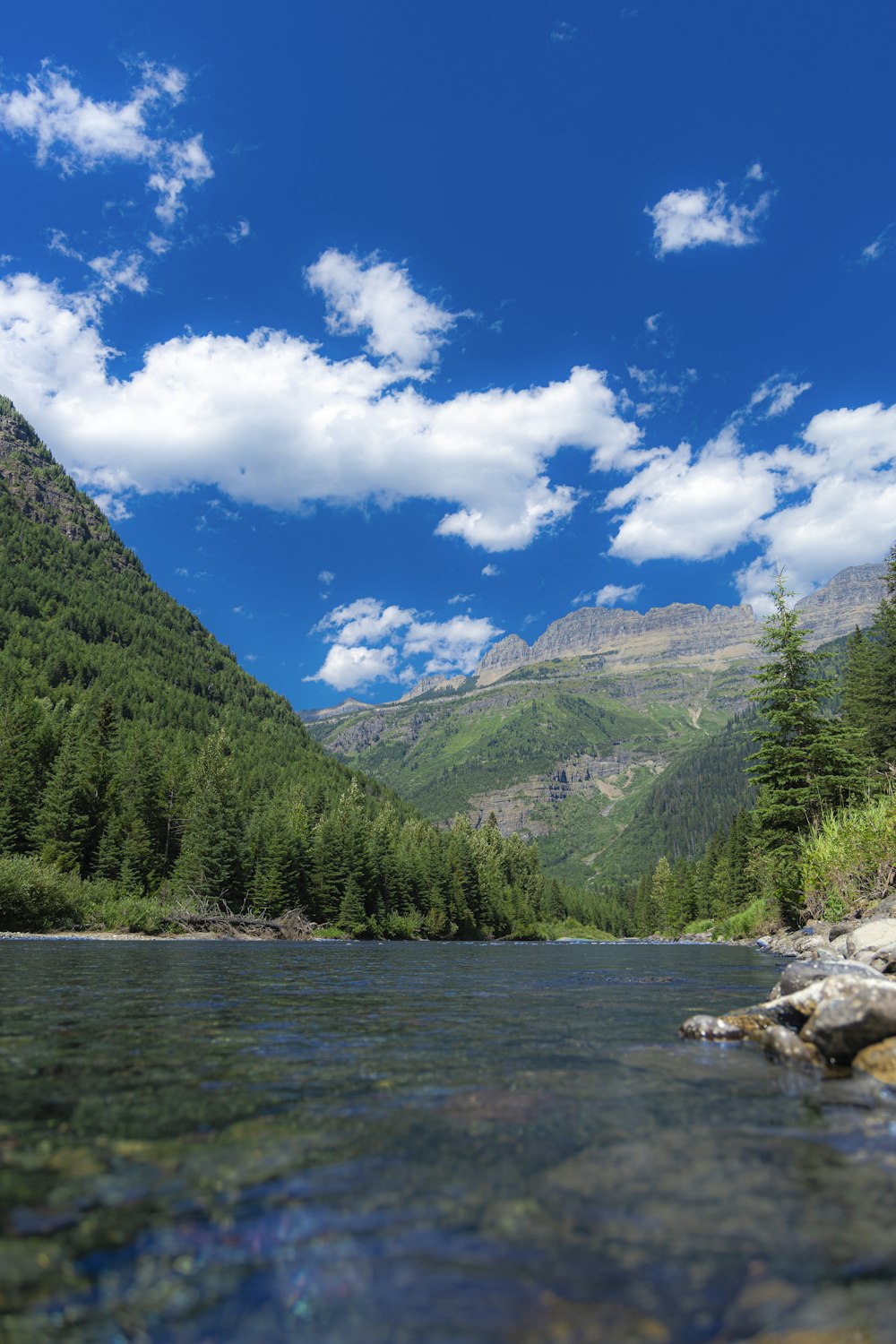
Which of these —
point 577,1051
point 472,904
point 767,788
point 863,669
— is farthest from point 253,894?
point 577,1051

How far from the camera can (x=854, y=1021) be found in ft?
40.0

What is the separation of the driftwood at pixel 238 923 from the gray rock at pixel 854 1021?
79.3 m

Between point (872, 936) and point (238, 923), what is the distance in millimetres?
76982

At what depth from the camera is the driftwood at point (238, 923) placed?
81.9m

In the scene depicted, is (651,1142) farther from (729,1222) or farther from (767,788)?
(767,788)

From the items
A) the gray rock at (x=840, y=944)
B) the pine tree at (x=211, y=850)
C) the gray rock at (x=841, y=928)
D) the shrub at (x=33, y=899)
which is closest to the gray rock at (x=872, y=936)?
the gray rock at (x=840, y=944)

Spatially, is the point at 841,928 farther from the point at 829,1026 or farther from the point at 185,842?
the point at 185,842

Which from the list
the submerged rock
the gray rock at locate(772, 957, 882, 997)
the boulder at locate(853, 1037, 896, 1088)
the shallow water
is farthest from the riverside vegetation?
the shallow water

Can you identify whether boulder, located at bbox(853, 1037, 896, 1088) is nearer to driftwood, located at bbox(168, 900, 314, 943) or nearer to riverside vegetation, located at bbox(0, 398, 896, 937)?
riverside vegetation, located at bbox(0, 398, 896, 937)

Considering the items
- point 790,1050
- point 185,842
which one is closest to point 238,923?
point 185,842

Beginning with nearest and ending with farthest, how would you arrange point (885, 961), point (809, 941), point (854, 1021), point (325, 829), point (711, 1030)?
point (854, 1021) < point (711, 1030) < point (885, 961) < point (809, 941) < point (325, 829)

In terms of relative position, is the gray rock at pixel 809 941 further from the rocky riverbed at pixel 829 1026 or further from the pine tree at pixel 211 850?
the pine tree at pixel 211 850

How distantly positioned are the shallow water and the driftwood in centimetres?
7428

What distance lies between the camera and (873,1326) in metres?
4.50
